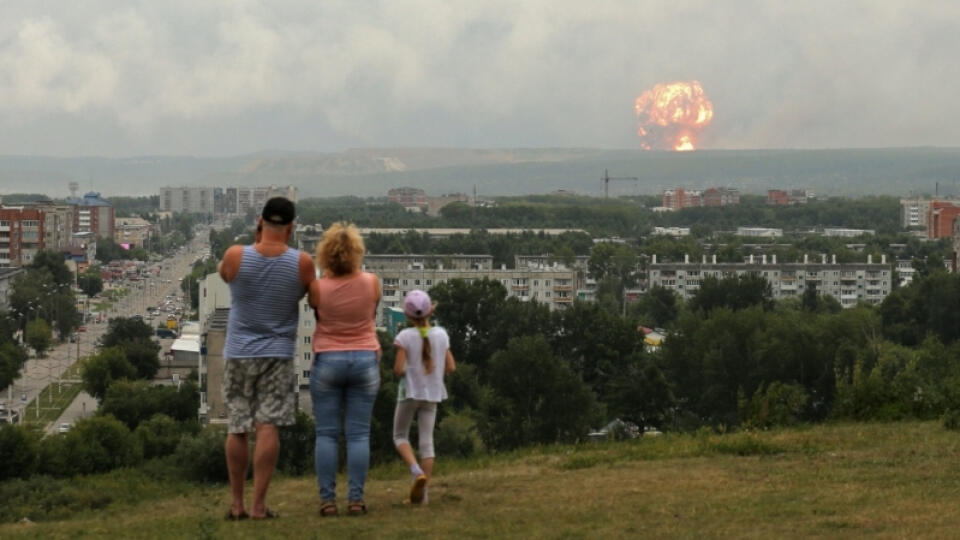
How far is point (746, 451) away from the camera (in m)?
9.80

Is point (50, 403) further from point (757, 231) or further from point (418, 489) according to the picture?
point (757, 231)

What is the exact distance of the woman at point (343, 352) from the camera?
25.7ft

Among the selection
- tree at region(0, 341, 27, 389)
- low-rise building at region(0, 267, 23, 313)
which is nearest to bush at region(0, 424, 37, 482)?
tree at region(0, 341, 27, 389)

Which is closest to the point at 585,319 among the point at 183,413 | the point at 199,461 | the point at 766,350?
the point at 766,350

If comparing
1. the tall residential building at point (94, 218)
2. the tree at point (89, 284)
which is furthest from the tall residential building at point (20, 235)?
the tall residential building at point (94, 218)

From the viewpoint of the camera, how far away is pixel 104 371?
4609cm

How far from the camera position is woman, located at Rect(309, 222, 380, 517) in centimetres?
783

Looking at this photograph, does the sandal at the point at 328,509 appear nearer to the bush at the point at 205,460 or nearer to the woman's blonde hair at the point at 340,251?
the woman's blonde hair at the point at 340,251

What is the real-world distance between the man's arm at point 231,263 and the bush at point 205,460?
1031cm

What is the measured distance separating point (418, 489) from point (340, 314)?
37.6 inches

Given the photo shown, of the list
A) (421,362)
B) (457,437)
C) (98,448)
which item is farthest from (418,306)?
(98,448)

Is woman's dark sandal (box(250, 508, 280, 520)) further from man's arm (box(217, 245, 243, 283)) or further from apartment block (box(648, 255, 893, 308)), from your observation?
apartment block (box(648, 255, 893, 308))

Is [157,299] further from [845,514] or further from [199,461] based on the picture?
[845,514]

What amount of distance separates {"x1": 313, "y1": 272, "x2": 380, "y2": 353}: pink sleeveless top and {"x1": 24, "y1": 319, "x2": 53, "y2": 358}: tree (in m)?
55.1
